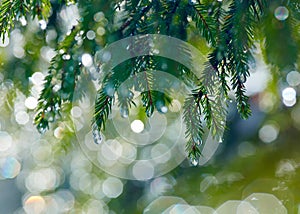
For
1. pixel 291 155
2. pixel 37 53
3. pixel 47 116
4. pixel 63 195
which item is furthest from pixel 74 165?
pixel 47 116

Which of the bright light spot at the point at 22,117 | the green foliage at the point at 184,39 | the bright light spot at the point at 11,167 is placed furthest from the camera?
the bright light spot at the point at 11,167

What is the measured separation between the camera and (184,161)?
6.68ft

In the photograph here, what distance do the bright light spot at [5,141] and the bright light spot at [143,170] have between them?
0.54m

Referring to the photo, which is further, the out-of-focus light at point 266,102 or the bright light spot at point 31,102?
the out-of-focus light at point 266,102

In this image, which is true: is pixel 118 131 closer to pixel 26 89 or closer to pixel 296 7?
pixel 26 89

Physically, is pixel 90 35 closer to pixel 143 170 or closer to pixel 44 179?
pixel 143 170

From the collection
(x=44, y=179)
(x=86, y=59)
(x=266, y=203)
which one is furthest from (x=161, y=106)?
(x=44, y=179)

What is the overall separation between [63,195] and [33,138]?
0.62 m

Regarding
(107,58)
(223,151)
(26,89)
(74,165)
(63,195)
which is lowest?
(63,195)

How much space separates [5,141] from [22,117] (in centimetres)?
42

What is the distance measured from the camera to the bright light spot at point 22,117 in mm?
1804

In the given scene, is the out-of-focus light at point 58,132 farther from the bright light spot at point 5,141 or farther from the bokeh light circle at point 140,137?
the bright light spot at point 5,141

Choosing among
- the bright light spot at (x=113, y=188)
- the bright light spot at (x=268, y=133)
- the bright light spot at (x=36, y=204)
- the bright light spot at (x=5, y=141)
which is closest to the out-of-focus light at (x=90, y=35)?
the bright light spot at (x=268, y=133)

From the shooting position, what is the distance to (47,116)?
1.10 meters
